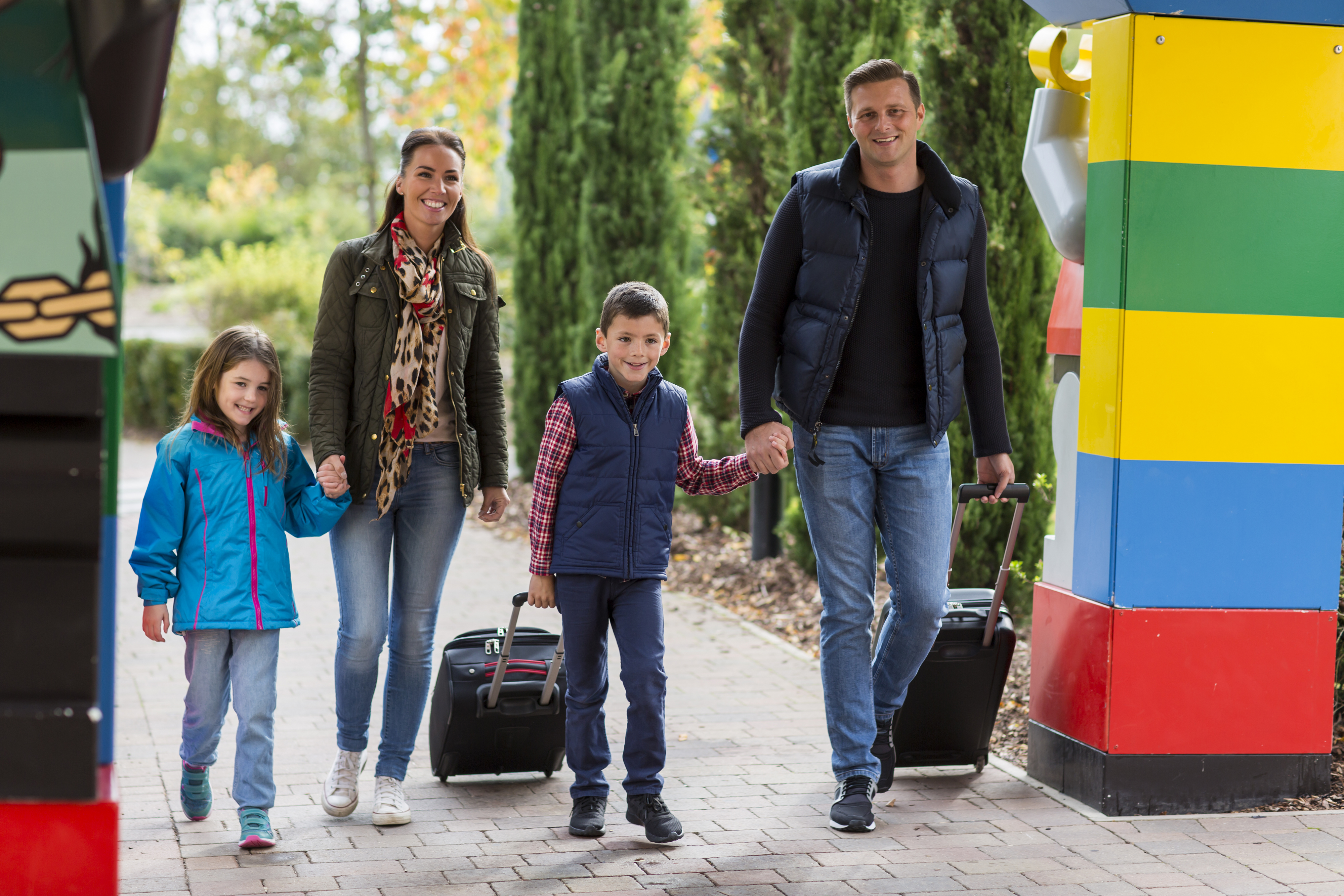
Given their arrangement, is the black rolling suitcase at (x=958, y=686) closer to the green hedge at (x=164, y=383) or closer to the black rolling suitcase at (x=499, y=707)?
the black rolling suitcase at (x=499, y=707)

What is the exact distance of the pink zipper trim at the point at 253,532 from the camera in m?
3.86

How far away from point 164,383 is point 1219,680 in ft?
50.5

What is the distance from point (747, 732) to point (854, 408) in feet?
5.69

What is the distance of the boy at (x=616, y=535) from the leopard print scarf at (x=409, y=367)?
38cm

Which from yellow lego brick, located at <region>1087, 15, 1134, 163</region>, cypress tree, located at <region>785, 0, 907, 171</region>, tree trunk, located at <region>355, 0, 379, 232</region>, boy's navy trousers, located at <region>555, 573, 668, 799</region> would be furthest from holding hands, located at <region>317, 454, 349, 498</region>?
tree trunk, located at <region>355, 0, 379, 232</region>

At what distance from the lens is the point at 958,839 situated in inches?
160

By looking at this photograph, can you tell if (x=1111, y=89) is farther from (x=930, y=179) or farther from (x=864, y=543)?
(x=864, y=543)

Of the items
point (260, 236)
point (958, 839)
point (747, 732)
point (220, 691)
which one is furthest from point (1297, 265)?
point (260, 236)

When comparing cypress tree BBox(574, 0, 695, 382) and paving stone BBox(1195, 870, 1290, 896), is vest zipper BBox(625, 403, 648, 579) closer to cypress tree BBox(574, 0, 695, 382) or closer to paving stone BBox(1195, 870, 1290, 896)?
paving stone BBox(1195, 870, 1290, 896)

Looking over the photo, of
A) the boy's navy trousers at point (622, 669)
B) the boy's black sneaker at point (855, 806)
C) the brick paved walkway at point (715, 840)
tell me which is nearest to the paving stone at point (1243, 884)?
the brick paved walkway at point (715, 840)

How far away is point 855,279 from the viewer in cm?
406

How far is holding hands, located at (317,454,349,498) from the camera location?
3.89 m

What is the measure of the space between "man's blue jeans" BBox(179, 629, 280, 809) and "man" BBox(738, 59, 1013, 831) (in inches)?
60.3

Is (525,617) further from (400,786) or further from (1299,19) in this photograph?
(1299,19)
